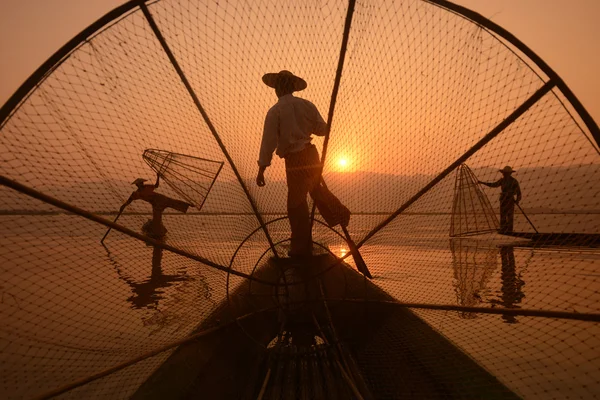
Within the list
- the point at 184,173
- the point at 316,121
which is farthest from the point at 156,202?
the point at 316,121

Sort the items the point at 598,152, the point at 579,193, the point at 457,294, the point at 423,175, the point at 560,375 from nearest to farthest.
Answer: the point at 598,152, the point at 579,193, the point at 560,375, the point at 423,175, the point at 457,294

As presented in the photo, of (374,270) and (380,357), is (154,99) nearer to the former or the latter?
(380,357)

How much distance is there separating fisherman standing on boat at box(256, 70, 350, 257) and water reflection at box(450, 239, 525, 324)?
2012mm

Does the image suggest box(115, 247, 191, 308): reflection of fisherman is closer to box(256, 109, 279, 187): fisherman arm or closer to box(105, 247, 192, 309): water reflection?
box(105, 247, 192, 309): water reflection

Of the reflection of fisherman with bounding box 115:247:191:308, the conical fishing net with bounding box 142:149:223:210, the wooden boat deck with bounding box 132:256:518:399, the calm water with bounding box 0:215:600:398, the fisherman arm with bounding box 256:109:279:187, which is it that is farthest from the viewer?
the conical fishing net with bounding box 142:149:223:210

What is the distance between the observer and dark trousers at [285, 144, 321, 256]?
11.2ft

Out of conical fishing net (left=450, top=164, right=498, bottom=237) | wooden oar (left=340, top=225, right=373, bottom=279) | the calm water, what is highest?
conical fishing net (left=450, top=164, right=498, bottom=237)

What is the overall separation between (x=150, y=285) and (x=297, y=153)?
3.77 m

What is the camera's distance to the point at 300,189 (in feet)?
11.5

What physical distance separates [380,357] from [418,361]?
308 millimetres

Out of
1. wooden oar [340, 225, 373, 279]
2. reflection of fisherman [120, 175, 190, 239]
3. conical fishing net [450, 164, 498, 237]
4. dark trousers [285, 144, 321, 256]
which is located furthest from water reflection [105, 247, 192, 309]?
conical fishing net [450, 164, 498, 237]

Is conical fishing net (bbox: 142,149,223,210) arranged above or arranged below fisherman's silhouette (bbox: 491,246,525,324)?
above

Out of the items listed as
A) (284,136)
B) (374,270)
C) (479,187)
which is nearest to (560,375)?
(284,136)

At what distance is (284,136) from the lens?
11.2ft
